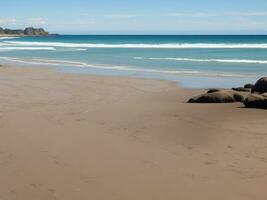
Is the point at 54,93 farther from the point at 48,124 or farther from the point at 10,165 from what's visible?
the point at 10,165

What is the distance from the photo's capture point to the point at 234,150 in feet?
29.5

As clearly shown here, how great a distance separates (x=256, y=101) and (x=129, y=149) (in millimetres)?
5826

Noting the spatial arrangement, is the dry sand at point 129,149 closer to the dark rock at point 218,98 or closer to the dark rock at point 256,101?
the dark rock at point 256,101

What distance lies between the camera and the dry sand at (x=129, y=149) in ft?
22.6

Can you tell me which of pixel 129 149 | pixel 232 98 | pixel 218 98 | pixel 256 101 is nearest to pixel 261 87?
pixel 232 98

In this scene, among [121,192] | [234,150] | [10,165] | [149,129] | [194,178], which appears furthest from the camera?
[149,129]

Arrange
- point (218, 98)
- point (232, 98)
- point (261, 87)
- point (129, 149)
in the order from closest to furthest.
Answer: point (129, 149) → point (218, 98) → point (232, 98) → point (261, 87)

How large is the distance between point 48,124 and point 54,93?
19.2ft

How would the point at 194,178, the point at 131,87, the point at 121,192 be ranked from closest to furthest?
the point at 121,192 < the point at 194,178 < the point at 131,87

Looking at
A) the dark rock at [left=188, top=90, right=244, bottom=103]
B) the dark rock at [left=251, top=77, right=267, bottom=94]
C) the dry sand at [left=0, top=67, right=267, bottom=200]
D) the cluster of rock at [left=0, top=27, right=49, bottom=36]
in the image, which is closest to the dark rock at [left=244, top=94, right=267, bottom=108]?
the dry sand at [left=0, top=67, right=267, bottom=200]

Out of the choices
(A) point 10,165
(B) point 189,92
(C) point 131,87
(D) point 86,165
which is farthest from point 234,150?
(C) point 131,87

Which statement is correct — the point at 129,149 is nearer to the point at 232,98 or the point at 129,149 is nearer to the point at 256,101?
the point at 256,101

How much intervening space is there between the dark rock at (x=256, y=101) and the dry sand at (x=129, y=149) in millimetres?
332

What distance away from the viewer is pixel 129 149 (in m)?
9.09
